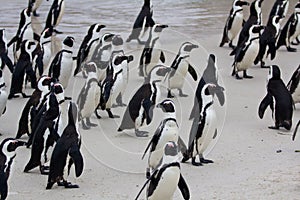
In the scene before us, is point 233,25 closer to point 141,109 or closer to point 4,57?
point 4,57

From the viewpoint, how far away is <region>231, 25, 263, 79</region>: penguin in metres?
10.4

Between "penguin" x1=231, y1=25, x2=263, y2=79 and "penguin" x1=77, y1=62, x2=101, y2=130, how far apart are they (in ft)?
9.57

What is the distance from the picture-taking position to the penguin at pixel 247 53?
10.4 m

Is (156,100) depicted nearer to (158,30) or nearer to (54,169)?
(54,169)

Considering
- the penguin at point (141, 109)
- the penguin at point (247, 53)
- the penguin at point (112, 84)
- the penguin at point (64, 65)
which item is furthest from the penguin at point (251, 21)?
the penguin at point (141, 109)

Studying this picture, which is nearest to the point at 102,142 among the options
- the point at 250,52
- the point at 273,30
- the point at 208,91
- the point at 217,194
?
the point at 208,91

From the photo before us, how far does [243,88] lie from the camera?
9805 mm

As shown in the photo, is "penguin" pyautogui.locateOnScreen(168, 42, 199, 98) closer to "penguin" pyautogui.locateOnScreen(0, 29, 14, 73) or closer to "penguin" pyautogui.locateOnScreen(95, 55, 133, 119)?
"penguin" pyautogui.locateOnScreen(95, 55, 133, 119)

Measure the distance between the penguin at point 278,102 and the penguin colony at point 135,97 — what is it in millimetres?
10

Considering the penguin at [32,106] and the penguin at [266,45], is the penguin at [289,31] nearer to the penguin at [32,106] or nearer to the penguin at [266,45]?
the penguin at [266,45]

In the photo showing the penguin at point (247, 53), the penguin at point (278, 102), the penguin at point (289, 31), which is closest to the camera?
the penguin at point (278, 102)

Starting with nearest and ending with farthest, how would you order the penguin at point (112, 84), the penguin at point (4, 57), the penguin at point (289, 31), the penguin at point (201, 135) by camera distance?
the penguin at point (201, 135) → the penguin at point (112, 84) → the penguin at point (4, 57) → the penguin at point (289, 31)

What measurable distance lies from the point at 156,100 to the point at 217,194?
1904 mm

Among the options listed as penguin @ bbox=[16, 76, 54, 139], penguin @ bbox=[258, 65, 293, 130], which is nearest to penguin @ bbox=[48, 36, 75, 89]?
penguin @ bbox=[16, 76, 54, 139]
